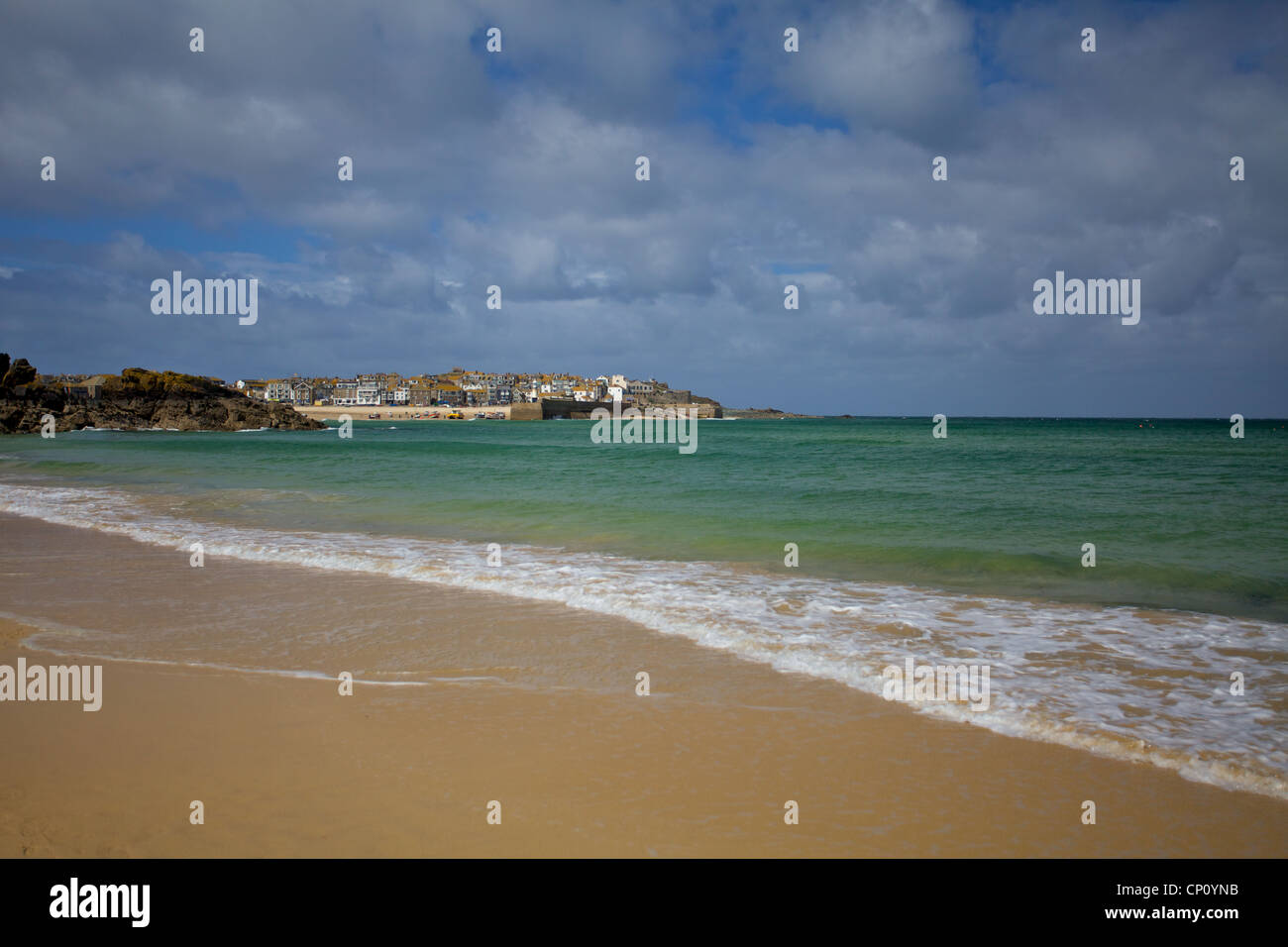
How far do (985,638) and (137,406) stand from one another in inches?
3864

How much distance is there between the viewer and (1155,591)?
789cm

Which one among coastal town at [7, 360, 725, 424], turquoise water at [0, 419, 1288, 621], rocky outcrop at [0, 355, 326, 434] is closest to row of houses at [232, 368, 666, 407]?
coastal town at [7, 360, 725, 424]

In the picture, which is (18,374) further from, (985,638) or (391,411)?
(985,638)

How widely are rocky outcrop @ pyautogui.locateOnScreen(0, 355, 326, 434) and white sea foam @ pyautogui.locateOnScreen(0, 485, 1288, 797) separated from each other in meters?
76.7

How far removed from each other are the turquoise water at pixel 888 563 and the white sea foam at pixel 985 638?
0.02 meters

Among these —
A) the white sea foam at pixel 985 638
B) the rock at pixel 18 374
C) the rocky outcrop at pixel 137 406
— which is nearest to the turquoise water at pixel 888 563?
the white sea foam at pixel 985 638

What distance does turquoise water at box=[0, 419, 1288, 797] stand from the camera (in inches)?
179

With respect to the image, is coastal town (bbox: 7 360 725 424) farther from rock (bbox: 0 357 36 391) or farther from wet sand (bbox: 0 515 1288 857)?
wet sand (bbox: 0 515 1288 857)

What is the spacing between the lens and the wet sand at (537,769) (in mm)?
2824

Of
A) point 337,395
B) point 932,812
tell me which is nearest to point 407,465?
point 932,812

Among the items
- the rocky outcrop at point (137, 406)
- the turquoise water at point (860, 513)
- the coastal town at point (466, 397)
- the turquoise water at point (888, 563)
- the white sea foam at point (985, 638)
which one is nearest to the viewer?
the white sea foam at point (985, 638)

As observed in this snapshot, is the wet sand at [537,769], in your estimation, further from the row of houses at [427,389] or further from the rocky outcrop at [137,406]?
the row of houses at [427,389]

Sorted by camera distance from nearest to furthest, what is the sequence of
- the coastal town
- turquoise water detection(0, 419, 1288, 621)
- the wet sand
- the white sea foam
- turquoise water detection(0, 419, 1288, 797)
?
the wet sand < the white sea foam < turquoise water detection(0, 419, 1288, 797) < turquoise water detection(0, 419, 1288, 621) < the coastal town
